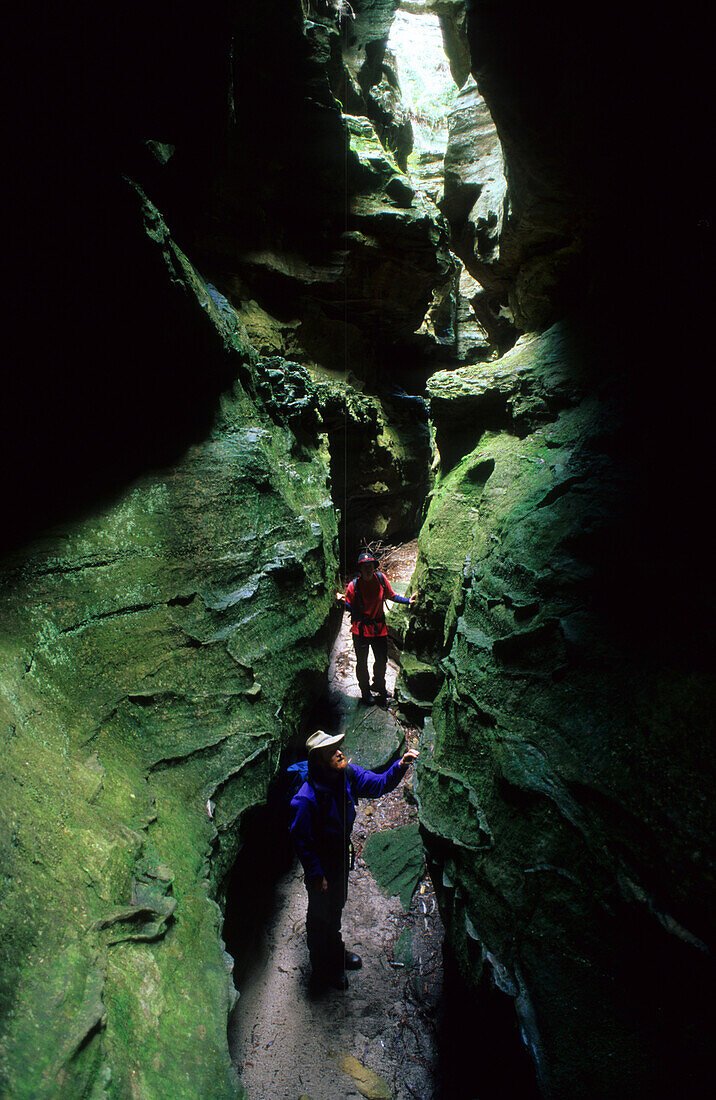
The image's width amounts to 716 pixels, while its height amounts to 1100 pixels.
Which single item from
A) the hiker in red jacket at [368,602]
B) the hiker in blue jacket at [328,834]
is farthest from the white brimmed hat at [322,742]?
the hiker in red jacket at [368,602]

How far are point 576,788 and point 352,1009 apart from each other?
2659mm

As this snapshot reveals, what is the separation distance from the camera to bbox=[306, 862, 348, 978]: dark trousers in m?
3.30

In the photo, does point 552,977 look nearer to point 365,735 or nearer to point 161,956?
point 161,956

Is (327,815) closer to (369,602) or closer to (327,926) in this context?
(327,926)

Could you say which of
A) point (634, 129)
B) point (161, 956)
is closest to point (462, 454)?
point (634, 129)

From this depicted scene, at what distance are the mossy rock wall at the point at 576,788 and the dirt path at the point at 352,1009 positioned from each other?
127 centimetres

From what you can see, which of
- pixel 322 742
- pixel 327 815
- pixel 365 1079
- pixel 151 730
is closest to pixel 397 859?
Result: pixel 365 1079

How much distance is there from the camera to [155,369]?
172 inches

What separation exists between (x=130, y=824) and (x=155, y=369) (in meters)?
3.86

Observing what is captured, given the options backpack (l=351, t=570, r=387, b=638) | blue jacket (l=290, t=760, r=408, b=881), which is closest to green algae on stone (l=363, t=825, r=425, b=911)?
blue jacket (l=290, t=760, r=408, b=881)

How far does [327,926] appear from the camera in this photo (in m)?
3.39

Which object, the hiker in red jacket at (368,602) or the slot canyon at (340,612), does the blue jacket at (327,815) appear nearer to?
the slot canyon at (340,612)

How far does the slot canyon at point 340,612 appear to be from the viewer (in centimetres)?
195

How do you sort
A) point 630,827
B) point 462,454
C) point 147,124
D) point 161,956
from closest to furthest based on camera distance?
point 161,956
point 630,827
point 147,124
point 462,454
